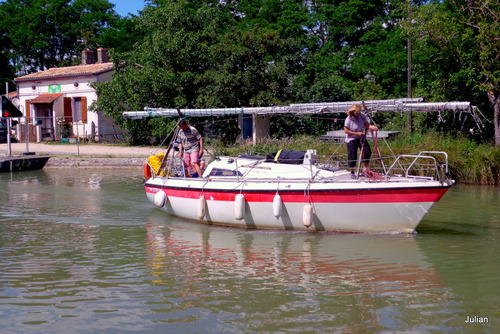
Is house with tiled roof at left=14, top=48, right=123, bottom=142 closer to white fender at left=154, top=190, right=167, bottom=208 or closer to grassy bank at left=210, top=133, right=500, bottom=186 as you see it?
grassy bank at left=210, top=133, right=500, bottom=186

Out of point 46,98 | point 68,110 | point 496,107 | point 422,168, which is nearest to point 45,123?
point 46,98

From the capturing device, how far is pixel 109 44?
5050 centimetres

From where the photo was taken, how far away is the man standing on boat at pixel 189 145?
15492 millimetres

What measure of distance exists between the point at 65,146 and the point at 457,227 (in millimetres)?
25807

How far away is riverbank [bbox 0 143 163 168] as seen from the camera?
2747cm

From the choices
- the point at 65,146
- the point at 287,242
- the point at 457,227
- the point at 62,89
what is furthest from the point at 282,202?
the point at 62,89

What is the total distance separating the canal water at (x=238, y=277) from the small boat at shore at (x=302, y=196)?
30 centimetres

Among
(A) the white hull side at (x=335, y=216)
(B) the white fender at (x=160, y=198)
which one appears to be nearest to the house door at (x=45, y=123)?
(B) the white fender at (x=160, y=198)

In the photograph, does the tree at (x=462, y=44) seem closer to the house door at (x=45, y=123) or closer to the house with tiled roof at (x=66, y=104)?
the house with tiled roof at (x=66, y=104)

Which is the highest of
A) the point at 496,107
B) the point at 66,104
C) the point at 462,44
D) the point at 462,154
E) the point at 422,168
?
the point at 462,44

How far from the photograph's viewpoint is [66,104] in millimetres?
40312

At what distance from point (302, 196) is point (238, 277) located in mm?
3183

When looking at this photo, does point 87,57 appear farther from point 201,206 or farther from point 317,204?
point 317,204

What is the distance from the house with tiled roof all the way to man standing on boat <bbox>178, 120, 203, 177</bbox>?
2405 centimetres
